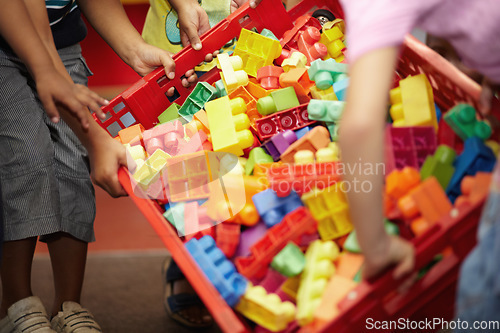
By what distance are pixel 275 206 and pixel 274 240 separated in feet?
0.21

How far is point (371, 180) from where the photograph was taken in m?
0.54

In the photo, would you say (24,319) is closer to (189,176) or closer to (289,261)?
(189,176)

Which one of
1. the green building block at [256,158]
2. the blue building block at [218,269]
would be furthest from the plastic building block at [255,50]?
the blue building block at [218,269]

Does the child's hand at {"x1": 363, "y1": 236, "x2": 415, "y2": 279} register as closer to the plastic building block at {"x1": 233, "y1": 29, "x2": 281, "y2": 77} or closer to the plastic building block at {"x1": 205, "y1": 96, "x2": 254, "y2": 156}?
the plastic building block at {"x1": 205, "y1": 96, "x2": 254, "y2": 156}

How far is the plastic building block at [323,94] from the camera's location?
37.5 inches

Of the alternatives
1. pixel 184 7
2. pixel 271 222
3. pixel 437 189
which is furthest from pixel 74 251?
pixel 437 189

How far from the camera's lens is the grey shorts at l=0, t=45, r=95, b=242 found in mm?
934

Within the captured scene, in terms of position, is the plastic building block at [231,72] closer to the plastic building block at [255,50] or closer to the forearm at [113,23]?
the plastic building block at [255,50]

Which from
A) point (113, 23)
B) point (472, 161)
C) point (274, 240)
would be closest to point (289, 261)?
point (274, 240)

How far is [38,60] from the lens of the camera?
2.67 feet

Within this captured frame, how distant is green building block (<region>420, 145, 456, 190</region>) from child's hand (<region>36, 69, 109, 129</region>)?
546 mm

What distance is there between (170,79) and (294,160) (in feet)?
1.25

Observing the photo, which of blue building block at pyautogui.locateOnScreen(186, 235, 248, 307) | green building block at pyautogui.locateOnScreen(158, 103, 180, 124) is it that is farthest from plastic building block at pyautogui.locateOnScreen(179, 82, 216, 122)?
blue building block at pyautogui.locateOnScreen(186, 235, 248, 307)

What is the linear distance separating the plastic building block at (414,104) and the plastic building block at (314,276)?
0.26 m
